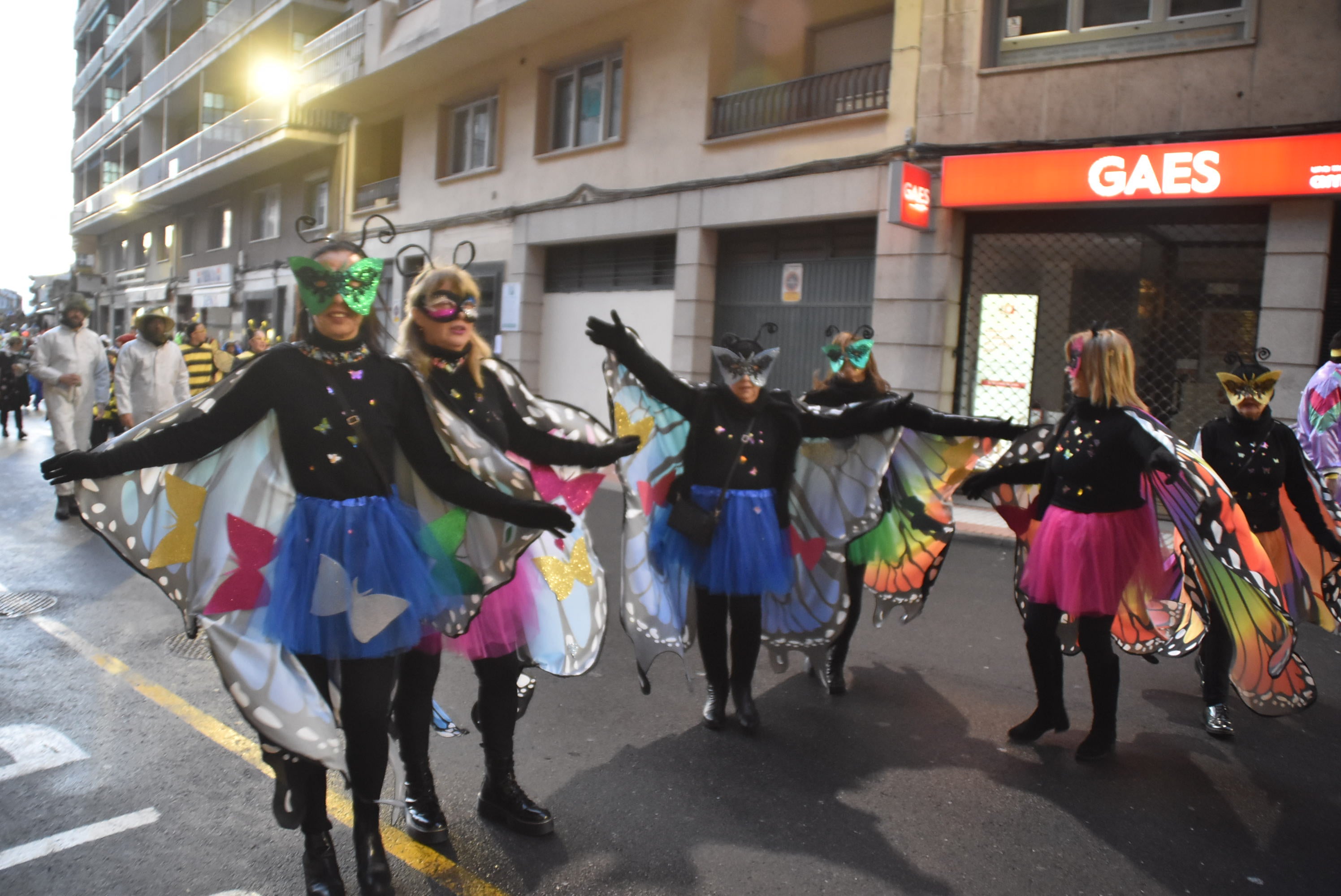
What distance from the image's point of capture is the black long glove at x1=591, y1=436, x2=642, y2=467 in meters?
3.72

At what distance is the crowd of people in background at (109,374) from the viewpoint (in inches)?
364

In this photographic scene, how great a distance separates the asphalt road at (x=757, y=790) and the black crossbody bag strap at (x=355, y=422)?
137 cm

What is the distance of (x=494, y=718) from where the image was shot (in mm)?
3635

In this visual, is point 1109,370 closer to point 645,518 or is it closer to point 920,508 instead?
point 920,508

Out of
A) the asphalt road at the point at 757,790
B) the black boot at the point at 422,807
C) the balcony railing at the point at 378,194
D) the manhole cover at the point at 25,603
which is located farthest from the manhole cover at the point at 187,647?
the balcony railing at the point at 378,194

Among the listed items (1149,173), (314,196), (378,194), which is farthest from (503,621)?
(314,196)

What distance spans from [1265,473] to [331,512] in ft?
14.4

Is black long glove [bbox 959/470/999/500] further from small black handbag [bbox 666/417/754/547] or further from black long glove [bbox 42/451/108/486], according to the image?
black long glove [bbox 42/451/108/486]

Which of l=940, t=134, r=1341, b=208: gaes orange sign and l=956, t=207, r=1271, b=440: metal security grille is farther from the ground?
l=940, t=134, r=1341, b=208: gaes orange sign

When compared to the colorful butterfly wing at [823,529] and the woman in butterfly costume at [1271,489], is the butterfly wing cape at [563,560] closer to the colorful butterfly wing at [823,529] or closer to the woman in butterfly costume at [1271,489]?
the colorful butterfly wing at [823,529]

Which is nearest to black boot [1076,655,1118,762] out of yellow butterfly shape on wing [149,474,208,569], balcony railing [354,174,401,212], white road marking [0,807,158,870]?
yellow butterfly shape on wing [149,474,208,569]

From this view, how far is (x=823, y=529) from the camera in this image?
199 inches

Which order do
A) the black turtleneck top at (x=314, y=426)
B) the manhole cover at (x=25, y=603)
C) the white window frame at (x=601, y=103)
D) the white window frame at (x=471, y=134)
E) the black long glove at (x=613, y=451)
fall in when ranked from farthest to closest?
the white window frame at (x=471, y=134) < the white window frame at (x=601, y=103) < the manhole cover at (x=25, y=603) < the black long glove at (x=613, y=451) < the black turtleneck top at (x=314, y=426)

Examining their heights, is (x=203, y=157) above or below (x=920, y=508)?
above
